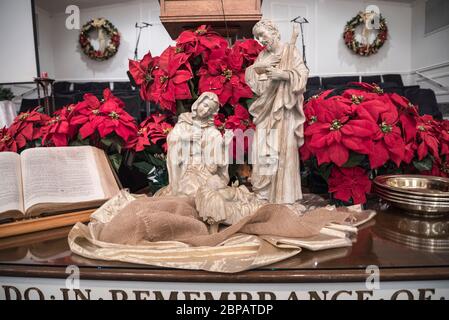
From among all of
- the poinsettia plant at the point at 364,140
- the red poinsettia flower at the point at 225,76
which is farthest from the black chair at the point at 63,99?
the poinsettia plant at the point at 364,140

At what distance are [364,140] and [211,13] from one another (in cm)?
63

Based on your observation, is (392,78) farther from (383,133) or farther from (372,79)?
(383,133)

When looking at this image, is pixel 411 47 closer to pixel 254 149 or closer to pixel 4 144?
pixel 254 149

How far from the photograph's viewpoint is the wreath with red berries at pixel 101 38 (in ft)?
8.14

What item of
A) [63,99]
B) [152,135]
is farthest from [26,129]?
[63,99]

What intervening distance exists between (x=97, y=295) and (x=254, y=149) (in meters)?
0.48

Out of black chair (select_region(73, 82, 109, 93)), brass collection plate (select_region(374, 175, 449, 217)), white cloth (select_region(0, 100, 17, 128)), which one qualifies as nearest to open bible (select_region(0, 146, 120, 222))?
brass collection plate (select_region(374, 175, 449, 217))

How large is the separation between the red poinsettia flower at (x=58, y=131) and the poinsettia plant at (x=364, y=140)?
0.69 meters

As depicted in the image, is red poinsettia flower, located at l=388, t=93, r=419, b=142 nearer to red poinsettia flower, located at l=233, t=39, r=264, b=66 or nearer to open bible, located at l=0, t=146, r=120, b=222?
red poinsettia flower, located at l=233, t=39, r=264, b=66

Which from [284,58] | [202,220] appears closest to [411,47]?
[284,58]

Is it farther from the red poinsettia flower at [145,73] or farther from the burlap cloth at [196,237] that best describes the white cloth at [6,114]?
the burlap cloth at [196,237]

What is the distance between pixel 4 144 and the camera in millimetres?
932

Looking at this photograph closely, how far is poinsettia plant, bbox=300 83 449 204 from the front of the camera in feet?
2.43

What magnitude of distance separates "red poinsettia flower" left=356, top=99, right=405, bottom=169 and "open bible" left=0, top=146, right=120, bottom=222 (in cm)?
70
